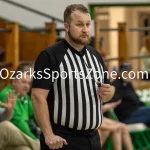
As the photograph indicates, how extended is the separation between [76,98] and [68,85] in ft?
0.33

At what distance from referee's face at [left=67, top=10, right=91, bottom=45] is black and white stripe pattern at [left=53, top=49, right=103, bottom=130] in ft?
0.39

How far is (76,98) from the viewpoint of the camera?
13.7 ft

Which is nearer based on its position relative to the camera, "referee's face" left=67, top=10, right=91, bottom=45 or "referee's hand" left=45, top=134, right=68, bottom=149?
"referee's hand" left=45, top=134, right=68, bottom=149

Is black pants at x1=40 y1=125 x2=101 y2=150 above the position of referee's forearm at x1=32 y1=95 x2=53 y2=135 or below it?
below

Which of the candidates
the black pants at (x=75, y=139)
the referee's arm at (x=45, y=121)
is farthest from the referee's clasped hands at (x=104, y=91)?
the referee's arm at (x=45, y=121)

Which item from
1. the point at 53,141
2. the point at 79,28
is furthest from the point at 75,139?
the point at 79,28

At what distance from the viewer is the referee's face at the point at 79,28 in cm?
416

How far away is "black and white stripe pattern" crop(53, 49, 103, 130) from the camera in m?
4.15

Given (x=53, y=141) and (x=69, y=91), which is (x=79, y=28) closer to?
(x=69, y=91)

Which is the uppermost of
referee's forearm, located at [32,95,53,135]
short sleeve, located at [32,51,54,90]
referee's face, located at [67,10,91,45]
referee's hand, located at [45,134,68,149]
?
referee's face, located at [67,10,91,45]

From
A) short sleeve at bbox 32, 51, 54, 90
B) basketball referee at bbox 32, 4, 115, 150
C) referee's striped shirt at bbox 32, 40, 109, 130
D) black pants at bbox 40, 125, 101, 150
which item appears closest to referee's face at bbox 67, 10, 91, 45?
basketball referee at bbox 32, 4, 115, 150

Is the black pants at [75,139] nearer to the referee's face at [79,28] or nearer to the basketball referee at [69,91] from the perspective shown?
the basketball referee at [69,91]

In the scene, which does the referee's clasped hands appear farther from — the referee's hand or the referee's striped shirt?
the referee's hand

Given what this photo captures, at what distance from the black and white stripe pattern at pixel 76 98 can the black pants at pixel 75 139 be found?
0.04 metres
